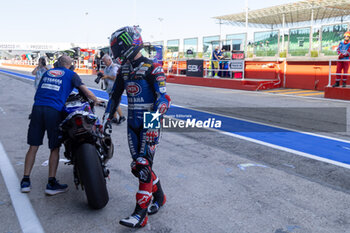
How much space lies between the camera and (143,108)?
3369 millimetres

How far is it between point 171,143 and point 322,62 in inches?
488

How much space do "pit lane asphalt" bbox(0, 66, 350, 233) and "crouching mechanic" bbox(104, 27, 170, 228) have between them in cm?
29

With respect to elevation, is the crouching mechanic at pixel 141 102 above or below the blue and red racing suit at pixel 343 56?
below

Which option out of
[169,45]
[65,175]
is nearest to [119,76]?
[65,175]

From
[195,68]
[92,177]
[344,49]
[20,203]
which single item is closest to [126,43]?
[92,177]

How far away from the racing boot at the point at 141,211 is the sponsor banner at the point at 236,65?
15.6m

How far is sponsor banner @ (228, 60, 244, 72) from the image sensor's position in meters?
18.0

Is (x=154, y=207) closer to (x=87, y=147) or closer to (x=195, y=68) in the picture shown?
(x=87, y=147)

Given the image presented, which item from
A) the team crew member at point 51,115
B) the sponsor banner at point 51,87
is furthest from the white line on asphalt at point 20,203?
the sponsor banner at point 51,87

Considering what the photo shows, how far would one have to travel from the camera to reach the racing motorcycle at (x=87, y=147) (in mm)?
3375

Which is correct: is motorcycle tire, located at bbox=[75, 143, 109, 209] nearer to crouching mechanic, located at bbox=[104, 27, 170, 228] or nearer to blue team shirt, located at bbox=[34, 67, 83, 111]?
crouching mechanic, located at bbox=[104, 27, 170, 228]

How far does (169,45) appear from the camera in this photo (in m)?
27.6

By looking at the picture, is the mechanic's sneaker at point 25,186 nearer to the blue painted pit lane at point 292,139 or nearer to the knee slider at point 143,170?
the knee slider at point 143,170

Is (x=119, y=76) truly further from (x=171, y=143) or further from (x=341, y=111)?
(x=341, y=111)
